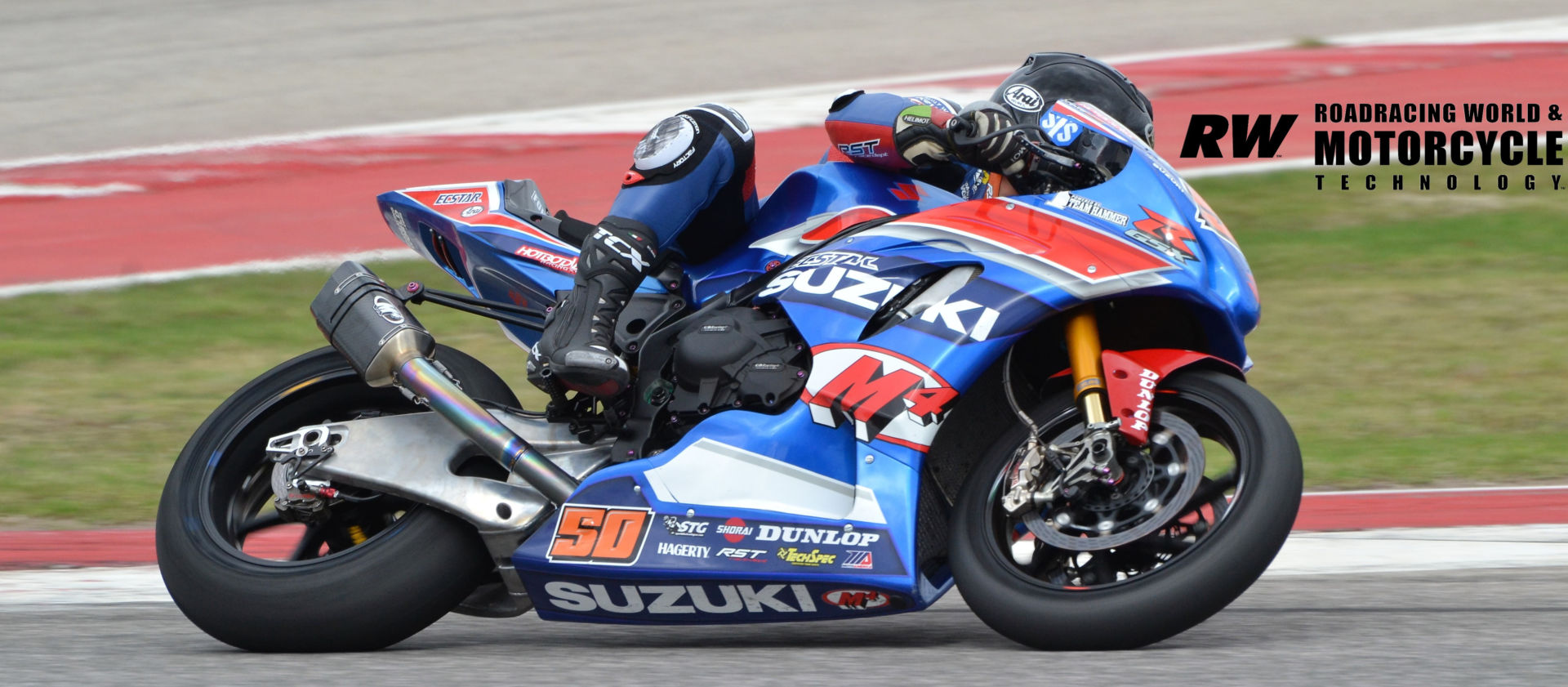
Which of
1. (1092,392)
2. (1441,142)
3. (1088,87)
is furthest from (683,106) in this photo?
(1092,392)

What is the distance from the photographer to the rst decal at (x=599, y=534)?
3.50 m

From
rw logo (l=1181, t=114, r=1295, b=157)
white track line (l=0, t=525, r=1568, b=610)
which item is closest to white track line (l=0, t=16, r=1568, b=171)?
rw logo (l=1181, t=114, r=1295, b=157)

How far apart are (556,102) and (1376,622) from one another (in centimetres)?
978

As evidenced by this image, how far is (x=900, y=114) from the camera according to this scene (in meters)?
3.67

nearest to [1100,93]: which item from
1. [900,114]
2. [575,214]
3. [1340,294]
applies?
[900,114]

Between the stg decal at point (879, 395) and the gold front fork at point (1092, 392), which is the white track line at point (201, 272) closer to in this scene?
the stg decal at point (879, 395)

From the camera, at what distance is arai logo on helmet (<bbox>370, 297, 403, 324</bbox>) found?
3781 mm

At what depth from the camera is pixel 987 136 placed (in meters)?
3.46

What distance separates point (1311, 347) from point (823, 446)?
4.35 metres

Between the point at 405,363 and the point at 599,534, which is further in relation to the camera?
the point at 405,363

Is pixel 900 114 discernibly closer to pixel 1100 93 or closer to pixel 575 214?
pixel 1100 93

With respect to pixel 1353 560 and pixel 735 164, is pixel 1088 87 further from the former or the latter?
pixel 1353 560

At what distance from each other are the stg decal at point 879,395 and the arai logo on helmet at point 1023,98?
1.86ft

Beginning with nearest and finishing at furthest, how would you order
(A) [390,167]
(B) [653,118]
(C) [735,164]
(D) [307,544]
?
(C) [735,164]
(D) [307,544]
(A) [390,167]
(B) [653,118]
